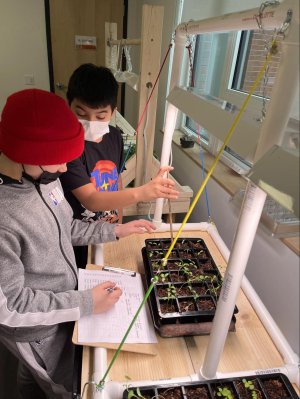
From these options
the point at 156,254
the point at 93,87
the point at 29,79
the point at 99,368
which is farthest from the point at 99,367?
the point at 29,79

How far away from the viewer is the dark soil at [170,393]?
652 millimetres

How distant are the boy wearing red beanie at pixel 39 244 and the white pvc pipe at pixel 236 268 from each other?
0.31 meters

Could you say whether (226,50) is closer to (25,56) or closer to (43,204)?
(43,204)

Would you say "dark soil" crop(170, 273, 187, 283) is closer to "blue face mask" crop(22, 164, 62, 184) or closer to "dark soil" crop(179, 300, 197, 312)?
"dark soil" crop(179, 300, 197, 312)

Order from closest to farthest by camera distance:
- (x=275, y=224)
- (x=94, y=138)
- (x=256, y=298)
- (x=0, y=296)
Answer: (x=275, y=224) → (x=0, y=296) → (x=256, y=298) → (x=94, y=138)

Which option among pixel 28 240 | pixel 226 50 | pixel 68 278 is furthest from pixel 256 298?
pixel 226 50

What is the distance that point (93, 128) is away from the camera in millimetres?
1151

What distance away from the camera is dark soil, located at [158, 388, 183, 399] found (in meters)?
0.65

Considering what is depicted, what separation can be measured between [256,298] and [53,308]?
0.61m

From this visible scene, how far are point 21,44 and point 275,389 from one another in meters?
3.67

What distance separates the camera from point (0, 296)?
698 millimetres

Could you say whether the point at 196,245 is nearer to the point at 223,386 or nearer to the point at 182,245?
the point at 182,245

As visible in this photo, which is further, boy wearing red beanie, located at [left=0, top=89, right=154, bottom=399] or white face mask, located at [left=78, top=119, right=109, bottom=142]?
white face mask, located at [left=78, top=119, right=109, bottom=142]

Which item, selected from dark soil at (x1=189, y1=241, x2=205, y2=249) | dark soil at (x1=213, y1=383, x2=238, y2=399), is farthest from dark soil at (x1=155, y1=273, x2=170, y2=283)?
dark soil at (x1=213, y1=383, x2=238, y2=399)
